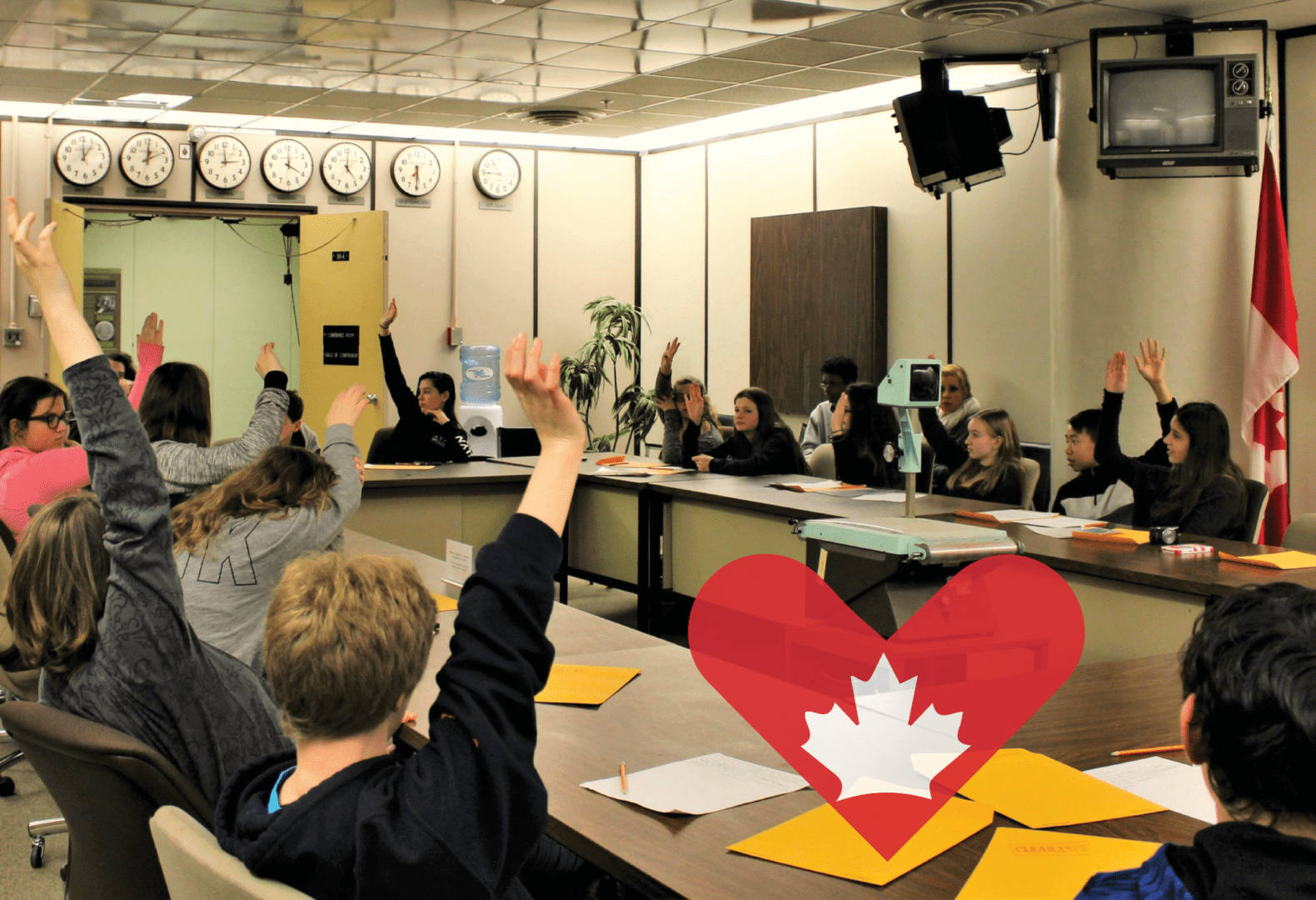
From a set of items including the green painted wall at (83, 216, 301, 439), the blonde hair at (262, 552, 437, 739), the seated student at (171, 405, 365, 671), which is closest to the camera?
the blonde hair at (262, 552, 437, 739)

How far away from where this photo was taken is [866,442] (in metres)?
5.79

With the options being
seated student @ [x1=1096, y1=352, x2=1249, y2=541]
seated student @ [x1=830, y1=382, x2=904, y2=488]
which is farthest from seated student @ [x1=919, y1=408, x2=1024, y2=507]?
seated student @ [x1=1096, y1=352, x2=1249, y2=541]

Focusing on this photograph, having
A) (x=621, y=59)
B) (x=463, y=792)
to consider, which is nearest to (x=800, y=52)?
(x=621, y=59)

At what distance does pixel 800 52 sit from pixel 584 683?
15.8 feet

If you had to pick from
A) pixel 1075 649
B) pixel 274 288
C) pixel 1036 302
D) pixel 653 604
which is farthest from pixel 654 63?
pixel 1075 649

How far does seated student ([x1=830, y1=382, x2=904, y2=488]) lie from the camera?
5762 millimetres

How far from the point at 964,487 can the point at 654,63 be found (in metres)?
3.17

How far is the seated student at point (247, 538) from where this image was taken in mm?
2609

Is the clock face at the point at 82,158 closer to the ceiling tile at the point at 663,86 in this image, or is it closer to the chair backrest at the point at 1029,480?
the ceiling tile at the point at 663,86

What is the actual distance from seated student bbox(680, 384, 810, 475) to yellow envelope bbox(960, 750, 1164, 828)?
4.29 m

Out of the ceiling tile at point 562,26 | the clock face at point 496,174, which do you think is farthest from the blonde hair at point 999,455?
the clock face at point 496,174

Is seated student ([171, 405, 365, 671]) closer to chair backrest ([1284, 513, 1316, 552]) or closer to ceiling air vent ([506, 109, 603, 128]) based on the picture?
chair backrest ([1284, 513, 1316, 552])

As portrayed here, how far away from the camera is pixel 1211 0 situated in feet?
17.3

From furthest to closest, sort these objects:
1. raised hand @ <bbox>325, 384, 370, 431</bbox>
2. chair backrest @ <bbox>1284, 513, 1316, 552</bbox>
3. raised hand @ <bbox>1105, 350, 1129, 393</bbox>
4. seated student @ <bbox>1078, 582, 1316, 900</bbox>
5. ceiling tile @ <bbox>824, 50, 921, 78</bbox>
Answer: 1. ceiling tile @ <bbox>824, 50, 921, 78</bbox>
2. raised hand @ <bbox>1105, 350, 1129, 393</bbox>
3. chair backrest @ <bbox>1284, 513, 1316, 552</bbox>
4. raised hand @ <bbox>325, 384, 370, 431</bbox>
5. seated student @ <bbox>1078, 582, 1316, 900</bbox>
